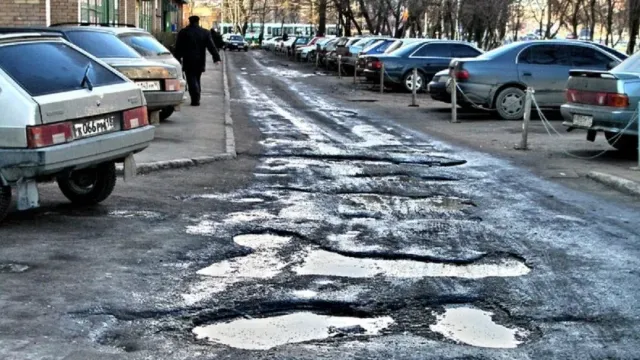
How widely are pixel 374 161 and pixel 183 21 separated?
71.1 m

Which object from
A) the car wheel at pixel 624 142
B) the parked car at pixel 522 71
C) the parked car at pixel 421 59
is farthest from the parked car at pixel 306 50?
the car wheel at pixel 624 142

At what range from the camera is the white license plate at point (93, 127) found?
24.3 feet

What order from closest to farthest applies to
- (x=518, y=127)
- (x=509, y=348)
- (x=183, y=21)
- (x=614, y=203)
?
(x=509, y=348) → (x=614, y=203) → (x=518, y=127) → (x=183, y=21)

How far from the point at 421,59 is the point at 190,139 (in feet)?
46.3

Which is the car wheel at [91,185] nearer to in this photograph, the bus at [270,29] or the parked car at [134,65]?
the parked car at [134,65]

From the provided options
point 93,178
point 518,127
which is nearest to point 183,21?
point 518,127

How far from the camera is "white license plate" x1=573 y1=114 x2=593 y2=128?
12.2 metres

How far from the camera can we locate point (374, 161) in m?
12.0

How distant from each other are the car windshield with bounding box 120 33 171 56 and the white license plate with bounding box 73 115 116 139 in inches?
327

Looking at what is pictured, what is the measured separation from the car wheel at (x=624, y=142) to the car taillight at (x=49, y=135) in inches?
310

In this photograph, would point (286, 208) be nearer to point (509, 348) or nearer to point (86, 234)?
point (86, 234)

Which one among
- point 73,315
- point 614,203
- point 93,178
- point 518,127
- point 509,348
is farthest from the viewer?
point 518,127

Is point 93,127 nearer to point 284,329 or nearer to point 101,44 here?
point 284,329

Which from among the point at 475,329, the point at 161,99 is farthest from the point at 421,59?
the point at 475,329
